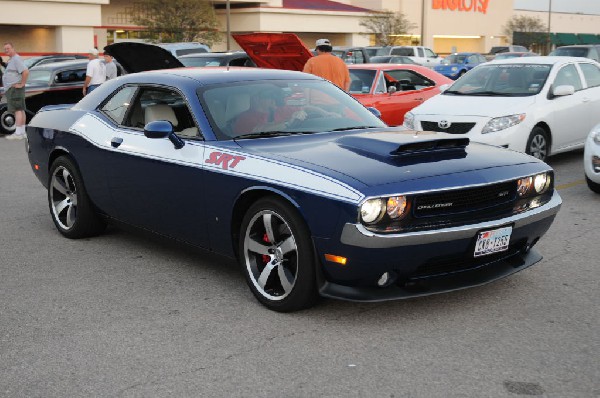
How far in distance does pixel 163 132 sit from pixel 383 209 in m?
1.85

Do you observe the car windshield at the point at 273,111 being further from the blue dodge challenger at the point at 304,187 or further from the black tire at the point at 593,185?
the black tire at the point at 593,185

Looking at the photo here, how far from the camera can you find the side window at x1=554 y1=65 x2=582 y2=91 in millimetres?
11602

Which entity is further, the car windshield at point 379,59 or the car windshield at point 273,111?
the car windshield at point 379,59

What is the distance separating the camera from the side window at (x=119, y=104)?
6.75m

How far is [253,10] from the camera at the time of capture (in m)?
55.1

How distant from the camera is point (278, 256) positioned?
5.13 metres

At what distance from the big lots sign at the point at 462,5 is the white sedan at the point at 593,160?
6928 centimetres

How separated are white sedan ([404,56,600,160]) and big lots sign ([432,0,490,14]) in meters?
66.1

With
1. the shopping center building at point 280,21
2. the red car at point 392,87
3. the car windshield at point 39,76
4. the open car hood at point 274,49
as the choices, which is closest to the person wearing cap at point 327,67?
the red car at point 392,87

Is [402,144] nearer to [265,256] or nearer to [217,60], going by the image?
[265,256]

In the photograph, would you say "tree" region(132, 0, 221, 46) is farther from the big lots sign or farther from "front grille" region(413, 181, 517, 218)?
"front grille" region(413, 181, 517, 218)

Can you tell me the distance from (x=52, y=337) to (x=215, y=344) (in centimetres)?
96

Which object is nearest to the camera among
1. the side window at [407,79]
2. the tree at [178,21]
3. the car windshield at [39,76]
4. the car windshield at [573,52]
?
the side window at [407,79]

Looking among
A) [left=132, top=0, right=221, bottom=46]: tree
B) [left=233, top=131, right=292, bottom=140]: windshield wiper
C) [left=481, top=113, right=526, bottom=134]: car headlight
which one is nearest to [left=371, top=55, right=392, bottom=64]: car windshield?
[left=132, top=0, right=221, bottom=46]: tree
